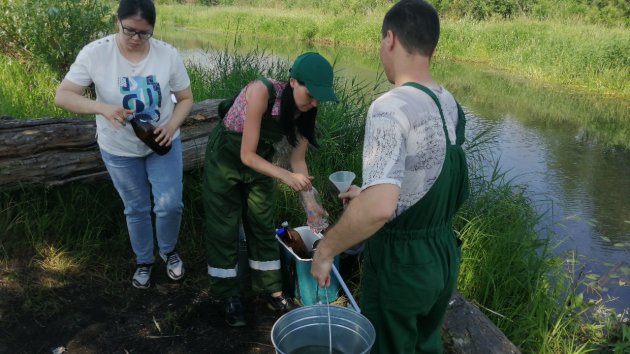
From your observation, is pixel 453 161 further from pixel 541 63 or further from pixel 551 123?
pixel 541 63

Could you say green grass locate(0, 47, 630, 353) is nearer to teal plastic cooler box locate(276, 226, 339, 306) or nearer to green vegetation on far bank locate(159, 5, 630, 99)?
teal plastic cooler box locate(276, 226, 339, 306)

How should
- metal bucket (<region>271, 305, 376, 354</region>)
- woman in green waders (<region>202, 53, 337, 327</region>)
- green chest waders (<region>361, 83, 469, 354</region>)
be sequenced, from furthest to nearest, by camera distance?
1. woman in green waders (<region>202, 53, 337, 327</region>)
2. metal bucket (<region>271, 305, 376, 354</region>)
3. green chest waders (<region>361, 83, 469, 354</region>)

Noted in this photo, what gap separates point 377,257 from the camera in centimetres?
181

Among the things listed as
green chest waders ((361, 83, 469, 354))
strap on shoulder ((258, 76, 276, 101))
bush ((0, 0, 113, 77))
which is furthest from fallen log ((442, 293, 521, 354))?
bush ((0, 0, 113, 77))

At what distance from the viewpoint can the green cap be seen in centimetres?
227

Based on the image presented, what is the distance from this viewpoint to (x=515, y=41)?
15922 millimetres

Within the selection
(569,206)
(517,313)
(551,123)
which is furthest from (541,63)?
(517,313)

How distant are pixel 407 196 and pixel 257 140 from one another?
1045mm

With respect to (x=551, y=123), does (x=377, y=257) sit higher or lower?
higher

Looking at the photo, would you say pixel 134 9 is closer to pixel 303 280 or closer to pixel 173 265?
pixel 173 265

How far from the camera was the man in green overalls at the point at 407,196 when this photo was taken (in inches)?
59.6

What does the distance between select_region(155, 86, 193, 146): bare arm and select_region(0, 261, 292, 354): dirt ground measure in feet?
3.28

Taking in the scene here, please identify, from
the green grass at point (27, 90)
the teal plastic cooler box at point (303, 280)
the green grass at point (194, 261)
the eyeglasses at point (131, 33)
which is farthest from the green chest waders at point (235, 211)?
the green grass at point (27, 90)

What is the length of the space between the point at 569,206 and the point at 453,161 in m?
4.83
